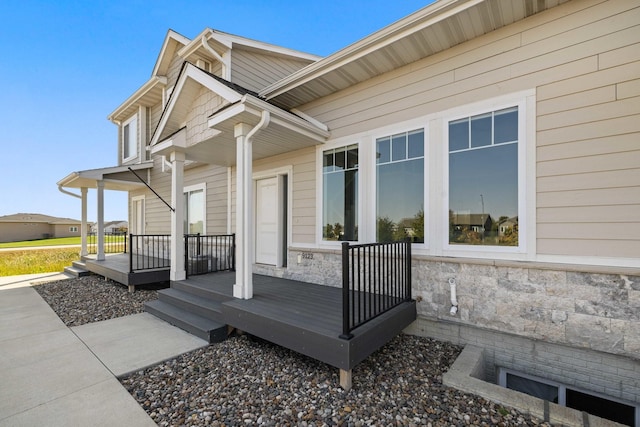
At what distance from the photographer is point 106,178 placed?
25.6ft

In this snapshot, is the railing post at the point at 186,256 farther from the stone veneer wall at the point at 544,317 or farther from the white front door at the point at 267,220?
the stone veneer wall at the point at 544,317

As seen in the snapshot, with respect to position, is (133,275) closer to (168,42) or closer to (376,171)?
(376,171)

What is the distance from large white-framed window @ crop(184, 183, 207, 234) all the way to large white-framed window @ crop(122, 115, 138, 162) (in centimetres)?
382

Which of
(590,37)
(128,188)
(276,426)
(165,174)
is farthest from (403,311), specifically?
(128,188)

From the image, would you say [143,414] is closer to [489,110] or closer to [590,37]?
[489,110]

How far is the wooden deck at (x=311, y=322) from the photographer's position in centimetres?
249

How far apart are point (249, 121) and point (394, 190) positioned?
2209 mm

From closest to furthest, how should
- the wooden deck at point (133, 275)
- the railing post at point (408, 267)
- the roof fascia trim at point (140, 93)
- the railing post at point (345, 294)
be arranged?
the railing post at point (345, 294) → the railing post at point (408, 267) → the wooden deck at point (133, 275) → the roof fascia trim at point (140, 93)

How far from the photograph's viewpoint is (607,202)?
2.58 metres

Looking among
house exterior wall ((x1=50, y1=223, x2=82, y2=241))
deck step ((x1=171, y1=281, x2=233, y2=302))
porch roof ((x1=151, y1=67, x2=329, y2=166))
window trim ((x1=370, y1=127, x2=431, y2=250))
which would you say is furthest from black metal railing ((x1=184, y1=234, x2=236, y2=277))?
house exterior wall ((x1=50, y1=223, x2=82, y2=241))

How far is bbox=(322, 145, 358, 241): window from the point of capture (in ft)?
14.3

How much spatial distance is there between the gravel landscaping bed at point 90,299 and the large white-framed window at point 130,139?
4.71 meters

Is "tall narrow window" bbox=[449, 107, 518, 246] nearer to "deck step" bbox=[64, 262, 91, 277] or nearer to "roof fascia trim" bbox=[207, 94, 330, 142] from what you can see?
"roof fascia trim" bbox=[207, 94, 330, 142]

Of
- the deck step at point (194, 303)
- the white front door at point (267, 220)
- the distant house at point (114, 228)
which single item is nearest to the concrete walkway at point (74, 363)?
the deck step at point (194, 303)
